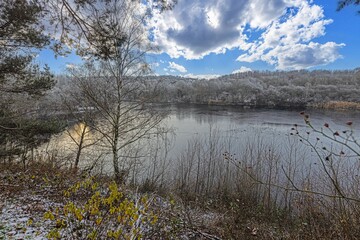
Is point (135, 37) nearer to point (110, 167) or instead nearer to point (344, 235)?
point (110, 167)

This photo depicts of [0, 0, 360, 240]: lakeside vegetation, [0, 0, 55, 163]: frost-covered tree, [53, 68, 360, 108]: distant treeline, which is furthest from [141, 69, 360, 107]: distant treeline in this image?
[0, 0, 55, 163]: frost-covered tree

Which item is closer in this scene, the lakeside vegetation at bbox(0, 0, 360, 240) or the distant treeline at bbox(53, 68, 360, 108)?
the lakeside vegetation at bbox(0, 0, 360, 240)

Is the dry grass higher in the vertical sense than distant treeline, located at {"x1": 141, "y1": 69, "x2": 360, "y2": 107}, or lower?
lower

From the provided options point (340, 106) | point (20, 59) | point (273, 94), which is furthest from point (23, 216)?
point (273, 94)

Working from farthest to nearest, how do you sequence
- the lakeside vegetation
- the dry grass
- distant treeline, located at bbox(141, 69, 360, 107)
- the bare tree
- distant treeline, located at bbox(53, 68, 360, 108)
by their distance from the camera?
distant treeline, located at bbox(141, 69, 360, 107) → distant treeline, located at bbox(53, 68, 360, 108) → the dry grass → the bare tree → the lakeside vegetation

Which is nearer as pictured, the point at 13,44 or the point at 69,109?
the point at 13,44

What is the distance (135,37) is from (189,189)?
5806mm

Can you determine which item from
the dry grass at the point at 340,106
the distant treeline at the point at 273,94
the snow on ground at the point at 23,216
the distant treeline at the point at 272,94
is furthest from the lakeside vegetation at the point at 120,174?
the dry grass at the point at 340,106

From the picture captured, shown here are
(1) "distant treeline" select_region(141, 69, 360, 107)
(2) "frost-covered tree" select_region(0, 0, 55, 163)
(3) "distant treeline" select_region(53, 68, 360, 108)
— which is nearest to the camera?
(2) "frost-covered tree" select_region(0, 0, 55, 163)

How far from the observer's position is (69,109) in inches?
321

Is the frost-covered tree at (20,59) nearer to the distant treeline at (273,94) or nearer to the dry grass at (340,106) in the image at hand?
the distant treeline at (273,94)

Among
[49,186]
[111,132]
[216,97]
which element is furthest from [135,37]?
[216,97]

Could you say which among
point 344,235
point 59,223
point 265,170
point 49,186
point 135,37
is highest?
point 135,37

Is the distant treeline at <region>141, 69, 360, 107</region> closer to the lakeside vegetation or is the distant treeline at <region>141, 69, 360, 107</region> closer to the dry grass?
the dry grass
